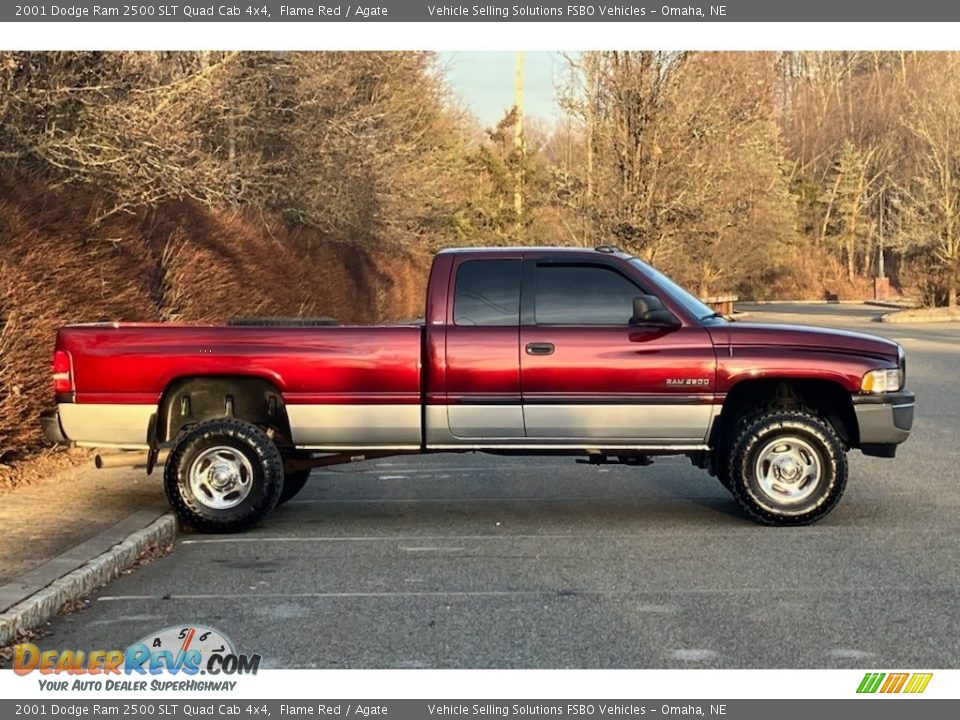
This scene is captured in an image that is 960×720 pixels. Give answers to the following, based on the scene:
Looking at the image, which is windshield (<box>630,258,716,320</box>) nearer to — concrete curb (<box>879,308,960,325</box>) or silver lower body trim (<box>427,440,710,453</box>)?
silver lower body trim (<box>427,440,710,453</box>)

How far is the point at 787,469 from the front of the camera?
27.2 ft

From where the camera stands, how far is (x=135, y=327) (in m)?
8.39

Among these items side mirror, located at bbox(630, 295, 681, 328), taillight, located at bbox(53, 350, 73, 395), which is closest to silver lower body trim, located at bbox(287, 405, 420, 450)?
taillight, located at bbox(53, 350, 73, 395)

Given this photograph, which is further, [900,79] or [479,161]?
[900,79]

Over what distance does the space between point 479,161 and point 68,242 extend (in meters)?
35.5

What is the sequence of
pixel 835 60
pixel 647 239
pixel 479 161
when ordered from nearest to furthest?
pixel 647 239 < pixel 479 161 < pixel 835 60

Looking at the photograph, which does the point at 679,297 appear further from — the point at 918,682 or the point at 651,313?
the point at 918,682

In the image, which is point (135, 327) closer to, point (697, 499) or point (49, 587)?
point (49, 587)

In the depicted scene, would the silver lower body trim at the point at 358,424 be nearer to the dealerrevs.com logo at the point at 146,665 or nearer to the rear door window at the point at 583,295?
the rear door window at the point at 583,295

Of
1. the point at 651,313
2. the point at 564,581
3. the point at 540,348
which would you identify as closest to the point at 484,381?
the point at 540,348

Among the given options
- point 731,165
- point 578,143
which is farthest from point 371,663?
point 578,143

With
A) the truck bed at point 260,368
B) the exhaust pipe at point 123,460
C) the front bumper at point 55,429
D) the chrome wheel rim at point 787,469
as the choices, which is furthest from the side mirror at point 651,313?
the front bumper at point 55,429

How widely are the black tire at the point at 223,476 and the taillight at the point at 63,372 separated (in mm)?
914

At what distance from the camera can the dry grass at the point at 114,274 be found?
983cm
